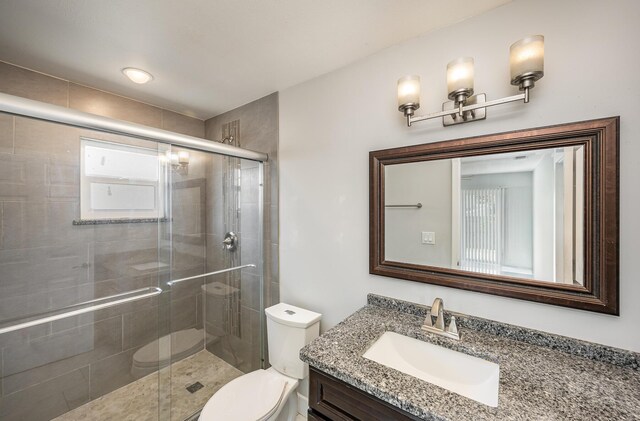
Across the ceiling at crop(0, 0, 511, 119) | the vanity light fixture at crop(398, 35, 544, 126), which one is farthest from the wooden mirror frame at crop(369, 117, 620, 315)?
the ceiling at crop(0, 0, 511, 119)

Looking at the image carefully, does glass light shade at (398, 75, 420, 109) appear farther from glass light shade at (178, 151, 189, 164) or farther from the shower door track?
glass light shade at (178, 151, 189, 164)

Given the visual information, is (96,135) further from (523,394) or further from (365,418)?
(523,394)

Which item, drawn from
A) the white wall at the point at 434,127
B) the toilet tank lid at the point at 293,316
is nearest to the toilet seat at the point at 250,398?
the toilet tank lid at the point at 293,316

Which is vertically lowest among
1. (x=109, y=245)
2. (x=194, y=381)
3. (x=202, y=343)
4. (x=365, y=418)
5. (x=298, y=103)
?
(x=194, y=381)

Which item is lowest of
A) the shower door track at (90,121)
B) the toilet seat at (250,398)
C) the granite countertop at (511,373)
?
the toilet seat at (250,398)

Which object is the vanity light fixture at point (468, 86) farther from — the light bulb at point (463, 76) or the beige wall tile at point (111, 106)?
the beige wall tile at point (111, 106)

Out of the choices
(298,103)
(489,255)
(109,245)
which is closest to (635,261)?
(489,255)

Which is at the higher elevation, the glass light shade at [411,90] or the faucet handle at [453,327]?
the glass light shade at [411,90]

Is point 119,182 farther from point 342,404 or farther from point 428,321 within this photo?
point 428,321

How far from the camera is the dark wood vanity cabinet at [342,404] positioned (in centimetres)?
85

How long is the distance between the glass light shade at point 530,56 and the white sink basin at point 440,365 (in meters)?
1.14

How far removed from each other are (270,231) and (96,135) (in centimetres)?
136

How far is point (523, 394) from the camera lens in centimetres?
79

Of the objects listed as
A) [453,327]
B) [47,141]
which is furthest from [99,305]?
[453,327]
